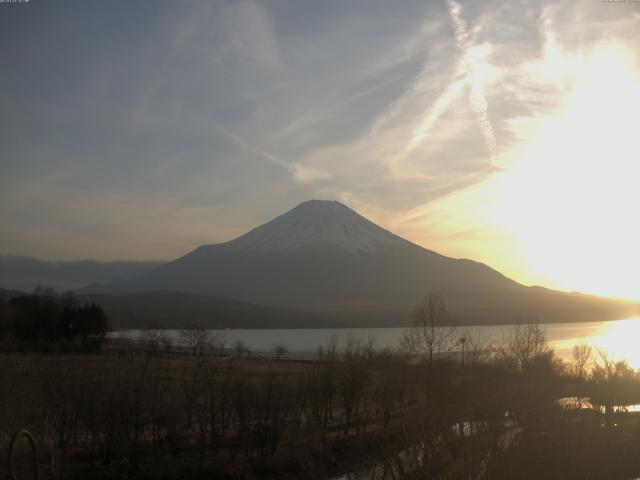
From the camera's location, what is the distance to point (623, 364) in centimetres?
2750

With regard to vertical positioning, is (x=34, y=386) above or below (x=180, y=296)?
below

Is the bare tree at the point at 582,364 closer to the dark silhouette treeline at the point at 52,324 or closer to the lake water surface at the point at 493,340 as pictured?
the lake water surface at the point at 493,340

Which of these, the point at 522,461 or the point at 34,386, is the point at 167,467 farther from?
the point at 522,461

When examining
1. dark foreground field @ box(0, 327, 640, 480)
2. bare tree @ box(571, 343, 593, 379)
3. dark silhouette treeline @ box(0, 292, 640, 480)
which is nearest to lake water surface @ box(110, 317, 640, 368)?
bare tree @ box(571, 343, 593, 379)

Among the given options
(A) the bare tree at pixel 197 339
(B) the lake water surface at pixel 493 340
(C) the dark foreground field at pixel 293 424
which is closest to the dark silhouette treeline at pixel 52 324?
(A) the bare tree at pixel 197 339

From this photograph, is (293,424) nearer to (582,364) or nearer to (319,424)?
(319,424)

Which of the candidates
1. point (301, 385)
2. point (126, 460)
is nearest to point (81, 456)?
point (126, 460)

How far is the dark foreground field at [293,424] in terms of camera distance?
37.6ft

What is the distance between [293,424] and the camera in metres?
23.1

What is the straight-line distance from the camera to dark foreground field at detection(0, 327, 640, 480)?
11461mm

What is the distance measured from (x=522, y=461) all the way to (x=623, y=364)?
2090 cm

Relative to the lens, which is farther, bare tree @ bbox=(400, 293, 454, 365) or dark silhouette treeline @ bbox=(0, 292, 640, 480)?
bare tree @ bbox=(400, 293, 454, 365)

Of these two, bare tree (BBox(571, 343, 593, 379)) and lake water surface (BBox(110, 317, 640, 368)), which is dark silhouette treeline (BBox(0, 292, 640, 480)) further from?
lake water surface (BBox(110, 317, 640, 368))

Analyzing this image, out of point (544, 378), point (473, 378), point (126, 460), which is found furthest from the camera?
point (473, 378)
